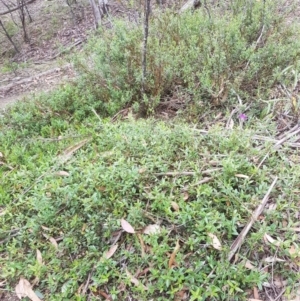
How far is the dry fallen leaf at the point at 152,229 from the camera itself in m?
1.95

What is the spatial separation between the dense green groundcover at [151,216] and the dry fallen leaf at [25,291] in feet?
0.13

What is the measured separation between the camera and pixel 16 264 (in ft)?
6.66

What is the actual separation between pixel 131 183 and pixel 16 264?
0.81 m

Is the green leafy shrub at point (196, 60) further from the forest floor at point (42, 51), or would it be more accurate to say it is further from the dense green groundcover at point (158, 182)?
the forest floor at point (42, 51)

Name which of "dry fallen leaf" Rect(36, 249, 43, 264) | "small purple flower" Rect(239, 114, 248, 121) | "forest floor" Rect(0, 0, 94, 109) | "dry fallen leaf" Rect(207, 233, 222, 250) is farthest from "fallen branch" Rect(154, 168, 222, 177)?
"forest floor" Rect(0, 0, 94, 109)

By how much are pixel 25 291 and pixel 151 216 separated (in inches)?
32.0

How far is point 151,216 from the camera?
2.04 metres

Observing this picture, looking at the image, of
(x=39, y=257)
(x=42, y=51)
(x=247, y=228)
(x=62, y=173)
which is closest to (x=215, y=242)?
(x=247, y=228)

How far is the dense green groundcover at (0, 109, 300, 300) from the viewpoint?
1.80 metres

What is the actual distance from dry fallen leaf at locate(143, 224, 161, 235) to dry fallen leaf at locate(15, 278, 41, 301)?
0.69 meters

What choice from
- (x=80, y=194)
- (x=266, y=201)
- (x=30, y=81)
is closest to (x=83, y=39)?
(x=30, y=81)

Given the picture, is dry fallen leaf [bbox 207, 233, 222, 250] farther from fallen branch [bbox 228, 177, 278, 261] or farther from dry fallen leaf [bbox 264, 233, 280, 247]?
dry fallen leaf [bbox 264, 233, 280, 247]

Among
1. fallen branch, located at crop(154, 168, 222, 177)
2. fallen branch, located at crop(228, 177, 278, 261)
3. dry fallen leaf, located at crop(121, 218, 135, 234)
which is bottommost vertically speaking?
fallen branch, located at crop(228, 177, 278, 261)

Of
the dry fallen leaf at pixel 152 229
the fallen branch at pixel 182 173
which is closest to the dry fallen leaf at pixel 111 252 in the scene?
the dry fallen leaf at pixel 152 229
